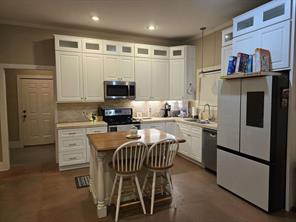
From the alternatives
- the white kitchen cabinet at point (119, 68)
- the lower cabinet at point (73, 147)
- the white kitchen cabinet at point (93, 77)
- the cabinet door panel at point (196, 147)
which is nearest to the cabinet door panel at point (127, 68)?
the white kitchen cabinet at point (119, 68)

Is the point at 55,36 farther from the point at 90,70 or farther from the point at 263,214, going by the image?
the point at 263,214

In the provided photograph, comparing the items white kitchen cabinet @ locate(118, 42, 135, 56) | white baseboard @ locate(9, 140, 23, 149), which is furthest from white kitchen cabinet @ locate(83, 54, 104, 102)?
white baseboard @ locate(9, 140, 23, 149)

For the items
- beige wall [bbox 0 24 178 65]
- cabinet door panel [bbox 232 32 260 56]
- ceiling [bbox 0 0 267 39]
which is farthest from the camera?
beige wall [bbox 0 24 178 65]

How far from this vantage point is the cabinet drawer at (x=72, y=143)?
4164mm

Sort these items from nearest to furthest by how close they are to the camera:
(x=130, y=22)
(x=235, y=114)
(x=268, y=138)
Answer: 1. (x=268, y=138)
2. (x=235, y=114)
3. (x=130, y=22)

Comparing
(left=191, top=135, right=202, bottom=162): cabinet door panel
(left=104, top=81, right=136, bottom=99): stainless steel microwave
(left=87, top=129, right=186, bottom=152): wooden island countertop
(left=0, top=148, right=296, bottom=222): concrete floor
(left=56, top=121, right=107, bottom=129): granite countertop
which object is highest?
(left=104, top=81, right=136, bottom=99): stainless steel microwave

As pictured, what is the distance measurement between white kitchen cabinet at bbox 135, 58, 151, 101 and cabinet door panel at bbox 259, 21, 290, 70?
276 centimetres

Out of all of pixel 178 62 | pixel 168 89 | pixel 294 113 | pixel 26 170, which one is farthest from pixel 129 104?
pixel 294 113

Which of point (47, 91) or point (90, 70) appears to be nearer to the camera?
point (90, 70)

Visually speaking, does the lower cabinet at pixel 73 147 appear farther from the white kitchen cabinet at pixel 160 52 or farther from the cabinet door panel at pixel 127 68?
the white kitchen cabinet at pixel 160 52

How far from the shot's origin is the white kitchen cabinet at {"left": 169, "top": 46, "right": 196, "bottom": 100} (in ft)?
17.1

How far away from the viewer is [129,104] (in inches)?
210

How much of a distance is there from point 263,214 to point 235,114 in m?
1.38

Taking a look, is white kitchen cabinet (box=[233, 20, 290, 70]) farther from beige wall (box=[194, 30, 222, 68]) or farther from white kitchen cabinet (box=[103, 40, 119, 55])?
white kitchen cabinet (box=[103, 40, 119, 55])
